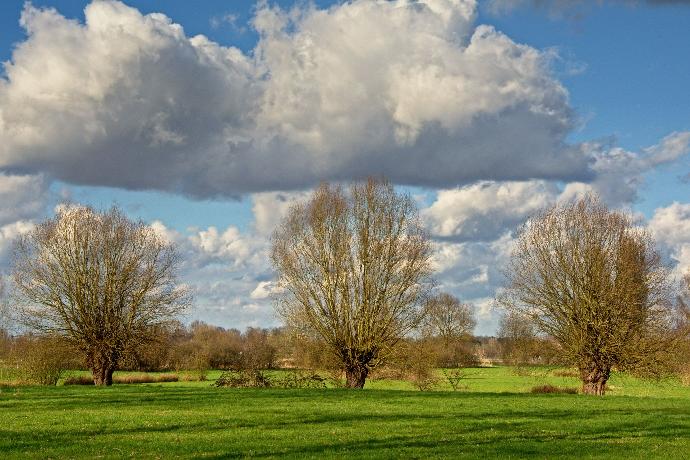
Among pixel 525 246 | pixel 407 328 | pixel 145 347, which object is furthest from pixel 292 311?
pixel 525 246

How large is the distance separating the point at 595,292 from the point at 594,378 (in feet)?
20.3

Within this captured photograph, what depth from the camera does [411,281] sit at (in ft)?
161

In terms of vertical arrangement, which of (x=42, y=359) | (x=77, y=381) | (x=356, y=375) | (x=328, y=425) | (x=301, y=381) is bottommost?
(x=328, y=425)

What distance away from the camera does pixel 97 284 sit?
55938mm

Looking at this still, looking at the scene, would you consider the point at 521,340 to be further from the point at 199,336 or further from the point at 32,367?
the point at 199,336

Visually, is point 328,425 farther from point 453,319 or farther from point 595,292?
point 453,319

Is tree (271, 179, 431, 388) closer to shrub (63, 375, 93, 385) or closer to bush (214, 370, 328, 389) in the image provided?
bush (214, 370, 328, 389)

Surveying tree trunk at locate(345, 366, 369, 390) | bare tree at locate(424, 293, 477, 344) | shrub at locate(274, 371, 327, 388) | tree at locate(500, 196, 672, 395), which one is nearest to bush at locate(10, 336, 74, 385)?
shrub at locate(274, 371, 327, 388)

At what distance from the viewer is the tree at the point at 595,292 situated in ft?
161

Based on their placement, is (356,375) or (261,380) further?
(356,375)

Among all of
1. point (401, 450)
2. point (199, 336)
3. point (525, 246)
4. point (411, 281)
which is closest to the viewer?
point (401, 450)

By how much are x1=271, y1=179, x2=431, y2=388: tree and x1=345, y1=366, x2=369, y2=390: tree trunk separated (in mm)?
70

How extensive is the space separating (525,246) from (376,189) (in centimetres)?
1203

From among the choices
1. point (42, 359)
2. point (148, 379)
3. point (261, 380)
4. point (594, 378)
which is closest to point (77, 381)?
point (42, 359)
